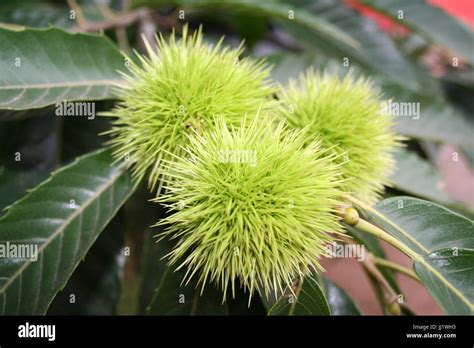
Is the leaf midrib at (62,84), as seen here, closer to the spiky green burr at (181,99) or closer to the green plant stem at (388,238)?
the spiky green burr at (181,99)

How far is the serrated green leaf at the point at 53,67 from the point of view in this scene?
0.60m

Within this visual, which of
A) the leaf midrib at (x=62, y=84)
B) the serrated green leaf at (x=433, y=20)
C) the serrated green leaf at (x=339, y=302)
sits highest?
the serrated green leaf at (x=433, y=20)

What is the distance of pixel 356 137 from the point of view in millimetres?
588

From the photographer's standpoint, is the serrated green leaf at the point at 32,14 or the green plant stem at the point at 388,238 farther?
the serrated green leaf at the point at 32,14

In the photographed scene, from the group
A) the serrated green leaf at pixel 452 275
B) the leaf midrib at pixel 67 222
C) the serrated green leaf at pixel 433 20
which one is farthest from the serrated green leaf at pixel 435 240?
the serrated green leaf at pixel 433 20

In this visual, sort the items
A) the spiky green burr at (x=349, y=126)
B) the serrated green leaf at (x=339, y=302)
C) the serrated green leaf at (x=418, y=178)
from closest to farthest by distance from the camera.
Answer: the spiky green burr at (x=349, y=126)
the serrated green leaf at (x=339, y=302)
the serrated green leaf at (x=418, y=178)

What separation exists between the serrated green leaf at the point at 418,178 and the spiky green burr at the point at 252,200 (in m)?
0.36

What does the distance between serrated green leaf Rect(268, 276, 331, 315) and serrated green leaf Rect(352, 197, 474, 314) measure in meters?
0.10

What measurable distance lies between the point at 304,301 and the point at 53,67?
437mm

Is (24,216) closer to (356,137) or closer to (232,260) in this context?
(232,260)

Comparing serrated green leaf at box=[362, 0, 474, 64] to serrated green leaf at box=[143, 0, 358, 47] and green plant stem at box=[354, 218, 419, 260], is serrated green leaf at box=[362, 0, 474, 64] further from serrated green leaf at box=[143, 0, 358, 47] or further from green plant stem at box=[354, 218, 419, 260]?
green plant stem at box=[354, 218, 419, 260]

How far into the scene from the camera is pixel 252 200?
1.58 ft

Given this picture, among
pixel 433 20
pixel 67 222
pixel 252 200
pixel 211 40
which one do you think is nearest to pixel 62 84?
pixel 67 222

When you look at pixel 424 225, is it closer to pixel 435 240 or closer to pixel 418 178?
pixel 435 240
